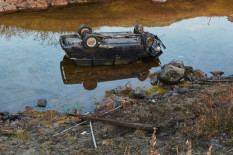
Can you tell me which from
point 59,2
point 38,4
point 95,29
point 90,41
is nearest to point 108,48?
point 90,41

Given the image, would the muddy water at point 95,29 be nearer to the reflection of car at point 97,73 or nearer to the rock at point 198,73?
the reflection of car at point 97,73

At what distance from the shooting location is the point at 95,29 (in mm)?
19891

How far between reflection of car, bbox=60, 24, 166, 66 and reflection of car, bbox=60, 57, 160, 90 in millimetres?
325

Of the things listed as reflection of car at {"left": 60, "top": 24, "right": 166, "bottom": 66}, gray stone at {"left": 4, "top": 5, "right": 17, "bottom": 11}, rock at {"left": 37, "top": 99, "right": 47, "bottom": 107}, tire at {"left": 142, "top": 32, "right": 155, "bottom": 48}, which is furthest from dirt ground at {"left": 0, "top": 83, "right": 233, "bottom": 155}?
gray stone at {"left": 4, "top": 5, "right": 17, "bottom": 11}

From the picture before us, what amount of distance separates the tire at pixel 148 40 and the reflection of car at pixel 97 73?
1.35 m

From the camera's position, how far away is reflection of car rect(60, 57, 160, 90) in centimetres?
1327

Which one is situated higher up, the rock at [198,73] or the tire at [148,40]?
the tire at [148,40]

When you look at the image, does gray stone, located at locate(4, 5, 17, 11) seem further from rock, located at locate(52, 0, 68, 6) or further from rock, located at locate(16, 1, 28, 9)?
rock, located at locate(52, 0, 68, 6)

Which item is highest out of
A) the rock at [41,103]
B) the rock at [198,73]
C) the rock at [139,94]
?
the rock at [198,73]

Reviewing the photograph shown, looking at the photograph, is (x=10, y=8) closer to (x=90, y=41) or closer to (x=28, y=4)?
(x=28, y=4)

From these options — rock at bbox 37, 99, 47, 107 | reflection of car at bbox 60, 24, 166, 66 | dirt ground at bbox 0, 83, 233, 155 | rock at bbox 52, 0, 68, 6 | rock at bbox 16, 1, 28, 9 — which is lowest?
dirt ground at bbox 0, 83, 233, 155

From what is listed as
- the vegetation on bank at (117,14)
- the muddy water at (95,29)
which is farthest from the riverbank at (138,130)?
the vegetation on bank at (117,14)

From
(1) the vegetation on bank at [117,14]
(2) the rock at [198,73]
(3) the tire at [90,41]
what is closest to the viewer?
(3) the tire at [90,41]

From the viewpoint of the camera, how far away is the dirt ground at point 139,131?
6.90 metres
